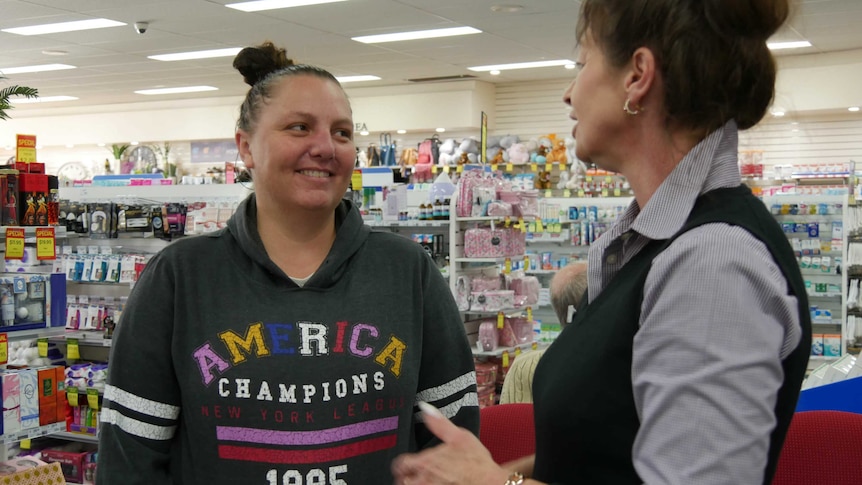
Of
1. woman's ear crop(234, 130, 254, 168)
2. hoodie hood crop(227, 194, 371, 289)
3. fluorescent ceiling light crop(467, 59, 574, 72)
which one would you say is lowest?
hoodie hood crop(227, 194, 371, 289)

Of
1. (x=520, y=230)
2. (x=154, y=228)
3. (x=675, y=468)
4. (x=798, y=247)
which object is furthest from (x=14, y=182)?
(x=798, y=247)

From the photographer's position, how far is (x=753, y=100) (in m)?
1.07

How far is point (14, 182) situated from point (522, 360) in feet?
8.42

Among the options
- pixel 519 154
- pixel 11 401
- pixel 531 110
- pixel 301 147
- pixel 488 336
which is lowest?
pixel 488 336

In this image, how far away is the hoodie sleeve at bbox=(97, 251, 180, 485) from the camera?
1.70 m

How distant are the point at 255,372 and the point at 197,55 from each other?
9.84m

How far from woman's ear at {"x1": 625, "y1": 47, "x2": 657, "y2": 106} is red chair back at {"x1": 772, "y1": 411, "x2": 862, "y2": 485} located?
132 centimetres

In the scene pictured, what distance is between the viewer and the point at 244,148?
1936 mm

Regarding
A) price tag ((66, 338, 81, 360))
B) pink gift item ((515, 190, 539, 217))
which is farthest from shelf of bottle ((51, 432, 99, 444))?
pink gift item ((515, 190, 539, 217))

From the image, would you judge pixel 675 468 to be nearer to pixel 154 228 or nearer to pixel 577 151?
pixel 577 151

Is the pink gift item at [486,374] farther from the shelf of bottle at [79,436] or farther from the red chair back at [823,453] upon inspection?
the red chair back at [823,453]

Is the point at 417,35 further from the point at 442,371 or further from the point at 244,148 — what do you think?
the point at 442,371

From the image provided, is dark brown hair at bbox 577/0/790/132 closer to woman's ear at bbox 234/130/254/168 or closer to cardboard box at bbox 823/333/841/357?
woman's ear at bbox 234/130/254/168

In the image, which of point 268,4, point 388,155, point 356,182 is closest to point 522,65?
point 388,155
